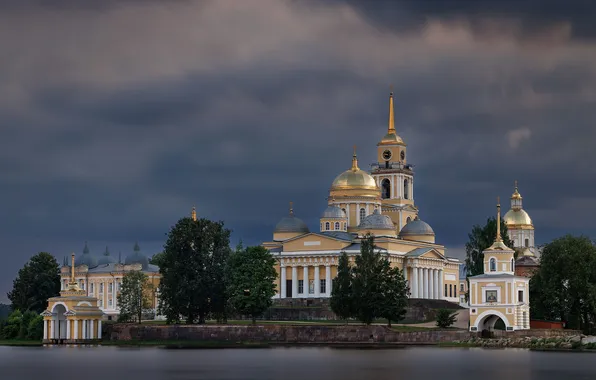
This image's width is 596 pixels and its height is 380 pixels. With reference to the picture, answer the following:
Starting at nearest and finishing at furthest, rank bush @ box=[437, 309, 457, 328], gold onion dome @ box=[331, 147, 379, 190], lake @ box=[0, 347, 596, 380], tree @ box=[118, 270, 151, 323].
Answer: lake @ box=[0, 347, 596, 380], bush @ box=[437, 309, 457, 328], tree @ box=[118, 270, 151, 323], gold onion dome @ box=[331, 147, 379, 190]

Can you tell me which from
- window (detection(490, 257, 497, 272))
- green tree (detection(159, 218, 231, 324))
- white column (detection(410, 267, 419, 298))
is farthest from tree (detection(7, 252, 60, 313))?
window (detection(490, 257, 497, 272))

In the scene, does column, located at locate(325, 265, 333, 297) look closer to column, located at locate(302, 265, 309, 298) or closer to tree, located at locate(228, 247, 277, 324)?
column, located at locate(302, 265, 309, 298)

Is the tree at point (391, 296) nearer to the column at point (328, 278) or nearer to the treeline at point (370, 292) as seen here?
the treeline at point (370, 292)

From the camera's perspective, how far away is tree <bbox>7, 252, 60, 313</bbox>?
13550 centimetres

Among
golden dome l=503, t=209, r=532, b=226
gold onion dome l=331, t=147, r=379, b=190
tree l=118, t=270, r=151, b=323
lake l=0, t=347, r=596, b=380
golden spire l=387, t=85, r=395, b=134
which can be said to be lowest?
lake l=0, t=347, r=596, b=380

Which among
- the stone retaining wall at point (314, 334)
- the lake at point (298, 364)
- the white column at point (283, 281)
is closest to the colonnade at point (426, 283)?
the white column at point (283, 281)

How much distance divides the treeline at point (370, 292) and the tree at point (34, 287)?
38680 millimetres

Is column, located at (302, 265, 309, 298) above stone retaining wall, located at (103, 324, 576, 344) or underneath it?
above

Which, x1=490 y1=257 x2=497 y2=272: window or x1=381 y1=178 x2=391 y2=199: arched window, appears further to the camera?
x1=381 y1=178 x2=391 y2=199: arched window

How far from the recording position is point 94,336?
11712 centimetres

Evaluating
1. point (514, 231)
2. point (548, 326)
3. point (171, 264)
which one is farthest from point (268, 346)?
point (514, 231)

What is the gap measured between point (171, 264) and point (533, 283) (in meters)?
30.8

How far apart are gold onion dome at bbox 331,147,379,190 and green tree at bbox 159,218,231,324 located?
116 feet

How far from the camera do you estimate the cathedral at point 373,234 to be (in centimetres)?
13800
